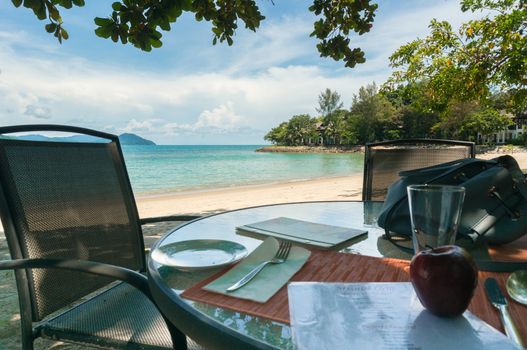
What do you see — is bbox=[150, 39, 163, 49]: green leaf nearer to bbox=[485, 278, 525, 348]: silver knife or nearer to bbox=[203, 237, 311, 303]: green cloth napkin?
bbox=[203, 237, 311, 303]: green cloth napkin

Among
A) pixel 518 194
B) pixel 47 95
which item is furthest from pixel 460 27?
pixel 47 95

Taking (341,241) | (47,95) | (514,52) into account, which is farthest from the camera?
(47,95)

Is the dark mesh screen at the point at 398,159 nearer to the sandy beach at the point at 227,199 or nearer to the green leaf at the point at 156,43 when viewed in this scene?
the green leaf at the point at 156,43

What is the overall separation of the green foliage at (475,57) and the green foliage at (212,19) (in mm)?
3769

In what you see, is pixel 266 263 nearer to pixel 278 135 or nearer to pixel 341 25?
pixel 341 25

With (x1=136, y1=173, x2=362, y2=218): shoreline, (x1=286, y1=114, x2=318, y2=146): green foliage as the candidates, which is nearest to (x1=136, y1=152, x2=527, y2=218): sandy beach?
(x1=136, y1=173, x2=362, y2=218): shoreline

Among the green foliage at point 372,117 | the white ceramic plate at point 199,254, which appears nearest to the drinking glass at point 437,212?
the white ceramic plate at point 199,254

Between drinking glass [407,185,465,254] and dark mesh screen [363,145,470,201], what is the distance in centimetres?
149

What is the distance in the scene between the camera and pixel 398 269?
0.69m

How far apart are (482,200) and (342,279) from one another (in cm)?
48

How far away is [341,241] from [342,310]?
16.0 inches

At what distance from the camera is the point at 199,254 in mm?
801

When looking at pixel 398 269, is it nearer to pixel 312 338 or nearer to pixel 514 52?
pixel 312 338

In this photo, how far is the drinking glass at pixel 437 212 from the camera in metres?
0.63
